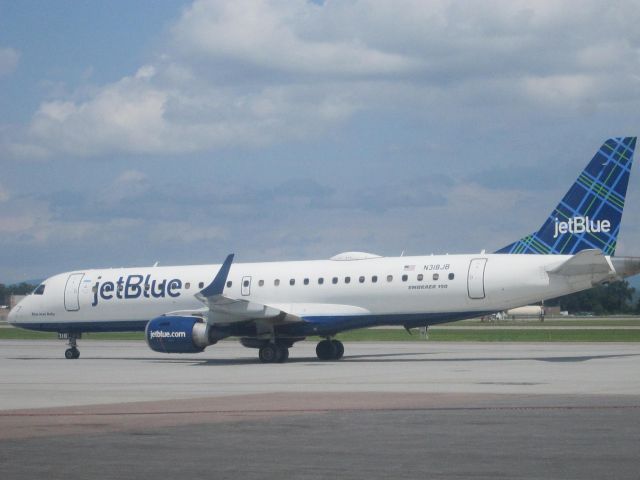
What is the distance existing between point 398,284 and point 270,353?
4745 millimetres

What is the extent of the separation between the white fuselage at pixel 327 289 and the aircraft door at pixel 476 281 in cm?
3

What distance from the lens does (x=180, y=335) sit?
35031 millimetres

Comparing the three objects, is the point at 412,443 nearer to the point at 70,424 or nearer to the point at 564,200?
the point at 70,424

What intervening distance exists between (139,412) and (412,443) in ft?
20.6

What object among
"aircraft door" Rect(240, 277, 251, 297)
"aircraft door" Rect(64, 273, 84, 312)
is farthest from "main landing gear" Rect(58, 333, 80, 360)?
"aircraft door" Rect(240, 277, 251, 297)

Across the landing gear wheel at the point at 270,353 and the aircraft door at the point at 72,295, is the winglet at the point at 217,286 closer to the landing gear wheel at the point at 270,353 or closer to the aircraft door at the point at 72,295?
the landing gear wheel at the point at 270,353

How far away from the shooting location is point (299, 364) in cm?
3500

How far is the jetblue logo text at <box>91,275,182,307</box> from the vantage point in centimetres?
3944

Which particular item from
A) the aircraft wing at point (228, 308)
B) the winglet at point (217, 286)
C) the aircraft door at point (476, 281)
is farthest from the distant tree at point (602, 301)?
the winglet at point (217, 286)

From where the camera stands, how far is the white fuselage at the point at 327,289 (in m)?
34.0

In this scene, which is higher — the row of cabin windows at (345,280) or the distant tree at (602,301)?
the distant tree at (602,301)

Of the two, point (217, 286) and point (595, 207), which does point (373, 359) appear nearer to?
point (217, 286)

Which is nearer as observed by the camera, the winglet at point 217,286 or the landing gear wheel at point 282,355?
the winglet at point 217,286

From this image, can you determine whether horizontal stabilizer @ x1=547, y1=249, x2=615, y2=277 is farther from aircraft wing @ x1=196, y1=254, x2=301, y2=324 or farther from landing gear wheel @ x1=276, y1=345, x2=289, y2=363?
landing gear wheel @ x1=276, y1=345, x2=289, y2=363
